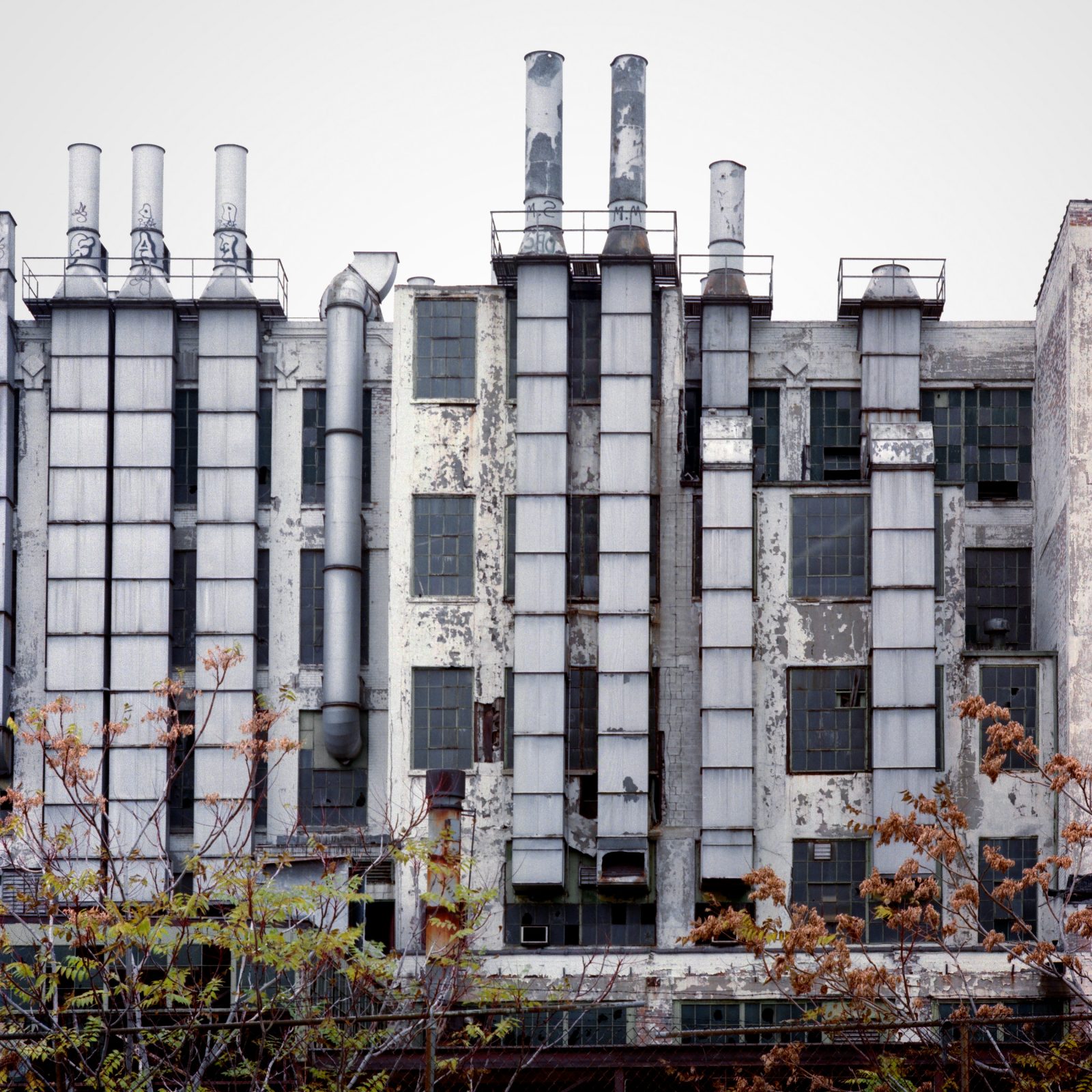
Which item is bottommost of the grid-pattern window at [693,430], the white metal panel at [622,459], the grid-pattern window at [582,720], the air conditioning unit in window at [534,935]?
the air conditioning unit in window at [534,935]

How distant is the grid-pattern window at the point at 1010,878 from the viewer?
43.5 metres

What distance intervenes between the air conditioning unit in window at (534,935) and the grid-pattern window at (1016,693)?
10.7 metres

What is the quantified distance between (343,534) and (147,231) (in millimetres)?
9316

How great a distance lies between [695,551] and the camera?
1801 inches

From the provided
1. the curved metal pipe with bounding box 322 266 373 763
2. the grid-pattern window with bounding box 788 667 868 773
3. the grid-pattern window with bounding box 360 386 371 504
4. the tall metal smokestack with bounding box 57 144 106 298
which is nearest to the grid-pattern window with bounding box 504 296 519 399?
the curved metal pipe with bounding box 322 266 373 763

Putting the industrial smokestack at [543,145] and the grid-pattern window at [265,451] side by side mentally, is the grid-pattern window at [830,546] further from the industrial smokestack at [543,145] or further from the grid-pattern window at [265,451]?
the grid-pattern window at [265,451]

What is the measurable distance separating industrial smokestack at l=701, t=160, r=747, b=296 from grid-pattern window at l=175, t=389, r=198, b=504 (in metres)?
12.9

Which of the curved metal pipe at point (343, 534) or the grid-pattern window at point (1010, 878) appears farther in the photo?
the curved metal pipe at point (343, 534)

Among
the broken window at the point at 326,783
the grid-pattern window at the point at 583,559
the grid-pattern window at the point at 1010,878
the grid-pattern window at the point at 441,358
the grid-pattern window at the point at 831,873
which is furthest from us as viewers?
the broken window at the point at 326,783

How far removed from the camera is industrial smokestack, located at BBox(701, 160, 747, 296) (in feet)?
157

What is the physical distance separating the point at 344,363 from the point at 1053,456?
54.7 ft

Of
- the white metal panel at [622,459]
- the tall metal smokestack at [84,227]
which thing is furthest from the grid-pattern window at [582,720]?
the tall metal smokestack at [84,227]

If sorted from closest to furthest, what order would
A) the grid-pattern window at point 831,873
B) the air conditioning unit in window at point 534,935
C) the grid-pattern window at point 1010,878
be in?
the grid-pattern window at point 1010,878 < the grid-pattern window at point 831,873 < the air conditioning unit in window at point 534,935

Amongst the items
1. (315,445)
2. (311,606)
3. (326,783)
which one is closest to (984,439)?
(315,445)
